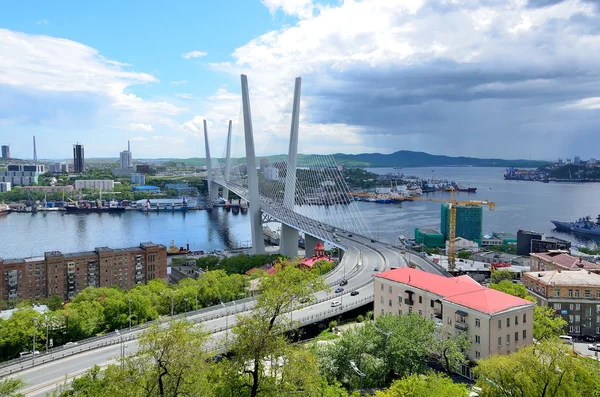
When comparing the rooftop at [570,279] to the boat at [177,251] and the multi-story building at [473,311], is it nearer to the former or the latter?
the multi-story building at [473,311]

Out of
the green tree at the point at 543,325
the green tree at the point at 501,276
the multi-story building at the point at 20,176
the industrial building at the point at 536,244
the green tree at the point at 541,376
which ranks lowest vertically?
the industrial building at the point at 536,244

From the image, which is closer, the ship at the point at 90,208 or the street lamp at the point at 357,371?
the street lamp at the point at 357,371

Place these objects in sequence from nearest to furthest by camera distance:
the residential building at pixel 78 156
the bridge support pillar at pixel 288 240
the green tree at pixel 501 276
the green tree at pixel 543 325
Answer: the green tree at pixel 543 325
the green tree at pixel 501 276
the bridge support pillar at pixel 288 240
the residential building at pixel 78 156

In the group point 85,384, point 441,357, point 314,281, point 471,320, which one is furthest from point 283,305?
point 471,320

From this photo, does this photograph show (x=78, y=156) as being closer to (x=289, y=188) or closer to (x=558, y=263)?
(x=289, y=188)

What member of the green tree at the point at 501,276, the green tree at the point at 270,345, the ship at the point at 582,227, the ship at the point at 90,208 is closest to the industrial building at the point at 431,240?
the green tree at the point at 501,276

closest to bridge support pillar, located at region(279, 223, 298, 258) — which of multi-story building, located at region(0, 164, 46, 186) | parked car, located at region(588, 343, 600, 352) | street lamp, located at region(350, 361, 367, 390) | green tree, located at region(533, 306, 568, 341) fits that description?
green tree, located at region(533, 306, 568, 341)

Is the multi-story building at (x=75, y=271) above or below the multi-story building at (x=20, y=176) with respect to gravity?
below
